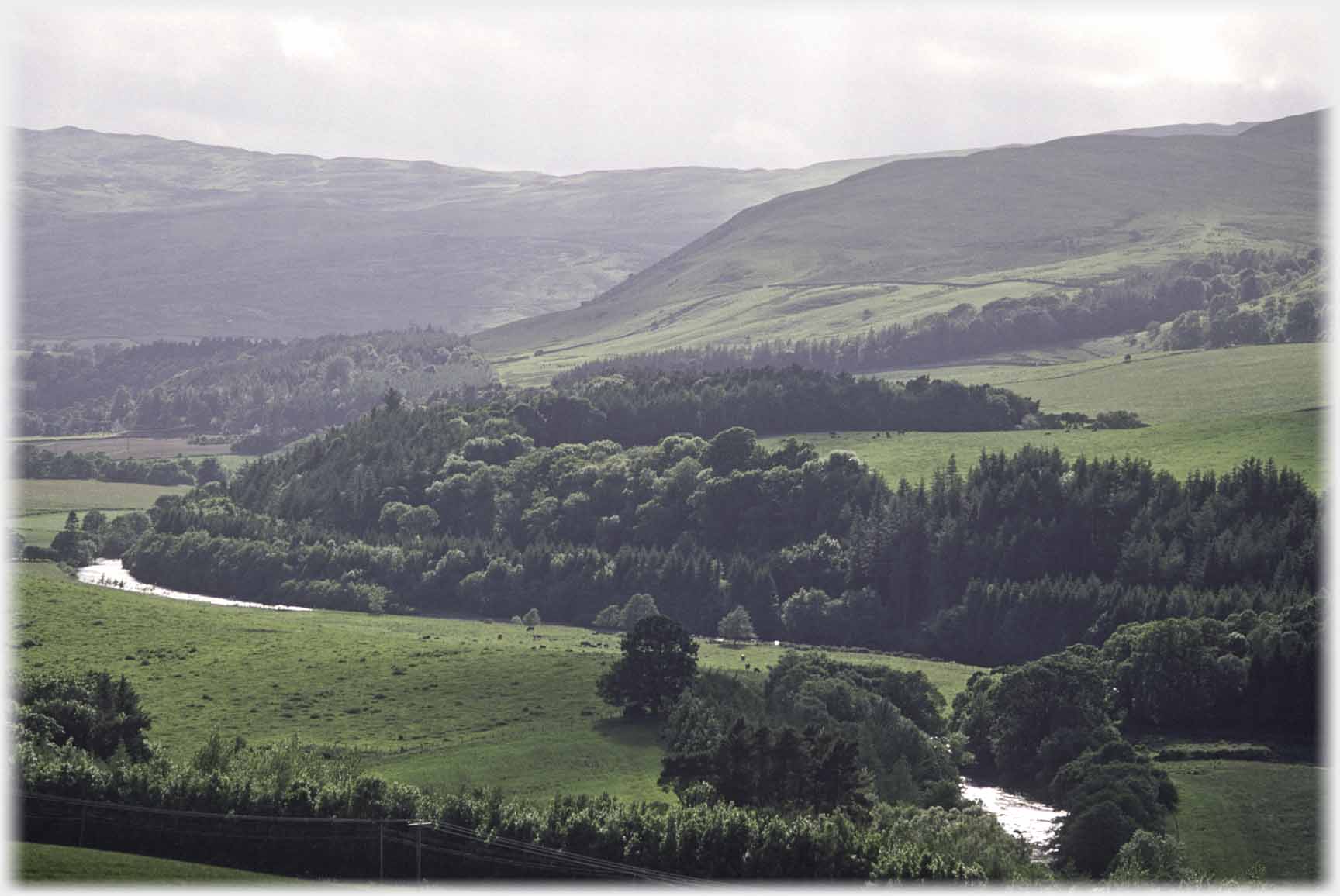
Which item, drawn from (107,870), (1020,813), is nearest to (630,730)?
(1020,813)

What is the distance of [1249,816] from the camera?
344 feet

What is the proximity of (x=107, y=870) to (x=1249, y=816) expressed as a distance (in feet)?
216

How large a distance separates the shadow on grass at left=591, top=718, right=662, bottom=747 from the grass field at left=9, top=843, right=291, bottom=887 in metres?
46.7

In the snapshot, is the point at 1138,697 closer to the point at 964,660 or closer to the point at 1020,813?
the point at 1020,813

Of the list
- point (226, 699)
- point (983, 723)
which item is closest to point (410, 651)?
point (226, 699)

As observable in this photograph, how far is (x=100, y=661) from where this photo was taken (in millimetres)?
137000

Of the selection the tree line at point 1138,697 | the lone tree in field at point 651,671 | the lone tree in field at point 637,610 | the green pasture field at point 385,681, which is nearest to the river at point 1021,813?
the tree line at point 1138,697

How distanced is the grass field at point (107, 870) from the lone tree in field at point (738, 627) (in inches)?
4308

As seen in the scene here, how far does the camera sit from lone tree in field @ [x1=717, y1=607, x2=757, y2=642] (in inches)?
7116

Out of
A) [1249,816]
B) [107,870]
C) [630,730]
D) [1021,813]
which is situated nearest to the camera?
[107,870]

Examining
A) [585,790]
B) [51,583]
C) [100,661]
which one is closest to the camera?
[585,790]

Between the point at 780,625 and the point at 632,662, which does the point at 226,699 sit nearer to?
the point at 632,662

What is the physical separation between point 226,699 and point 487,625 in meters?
59.8

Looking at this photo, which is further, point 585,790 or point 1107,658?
point 1107,658
